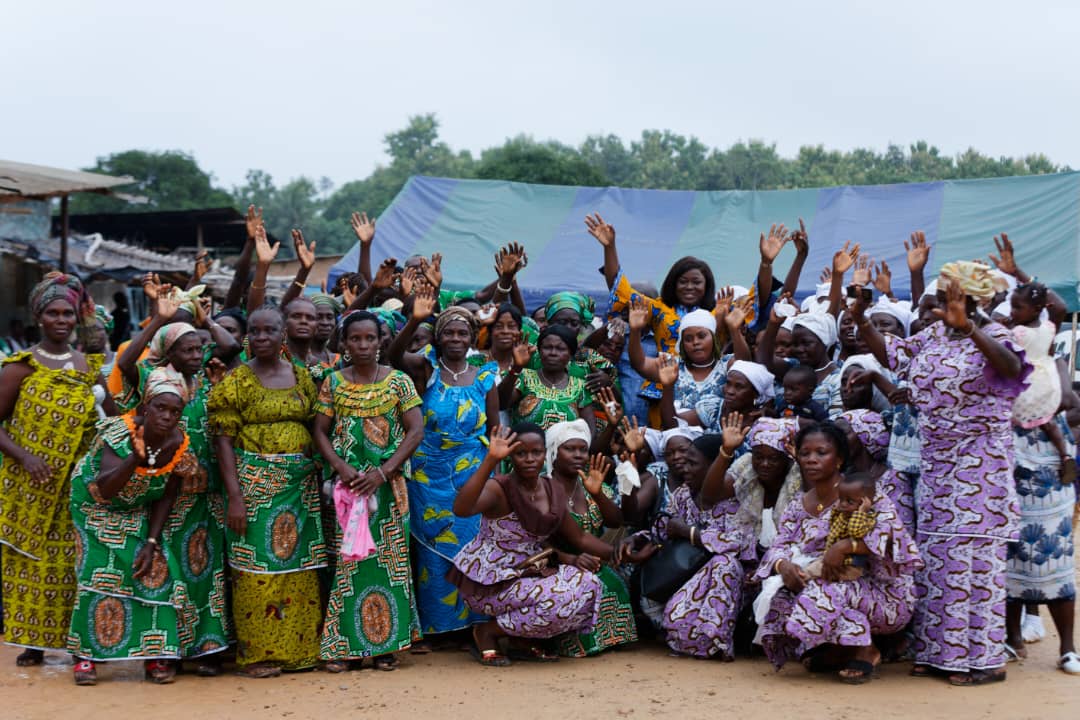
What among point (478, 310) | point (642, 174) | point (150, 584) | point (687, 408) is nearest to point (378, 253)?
point (478, 310)

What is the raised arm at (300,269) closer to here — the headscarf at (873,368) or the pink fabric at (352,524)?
the pink fabric at (352,524)

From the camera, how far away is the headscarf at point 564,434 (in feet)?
19.9

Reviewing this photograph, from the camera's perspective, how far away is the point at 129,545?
17.9 feet

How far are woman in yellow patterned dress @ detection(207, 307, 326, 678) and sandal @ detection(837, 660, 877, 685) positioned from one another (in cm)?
270

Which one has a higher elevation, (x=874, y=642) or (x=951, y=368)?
(x=951, y=368)

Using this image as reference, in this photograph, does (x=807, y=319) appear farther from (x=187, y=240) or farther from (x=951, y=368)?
(x=187, y=240)

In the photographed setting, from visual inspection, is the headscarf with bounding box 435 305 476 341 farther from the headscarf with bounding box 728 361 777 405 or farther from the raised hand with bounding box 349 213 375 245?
the raised hand with bounding box 349 213 375 245

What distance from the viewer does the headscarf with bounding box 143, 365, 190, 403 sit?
5297 millimetres

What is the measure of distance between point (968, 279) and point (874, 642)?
76.5 inches

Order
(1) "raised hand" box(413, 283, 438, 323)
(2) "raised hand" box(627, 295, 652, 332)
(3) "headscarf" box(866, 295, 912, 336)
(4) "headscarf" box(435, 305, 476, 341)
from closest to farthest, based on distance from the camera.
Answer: (1) "raised hand" box(413, 283, 438, 323), (4) "headscarf" box(435, 305, 476, 341), (3) "headscarf" box(866, 295, 912, 336), (2) "raised hand" box(627, 295, 652, 332)

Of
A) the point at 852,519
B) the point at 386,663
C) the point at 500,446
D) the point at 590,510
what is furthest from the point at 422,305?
the point at 852,519

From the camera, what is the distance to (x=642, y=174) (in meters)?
46.5

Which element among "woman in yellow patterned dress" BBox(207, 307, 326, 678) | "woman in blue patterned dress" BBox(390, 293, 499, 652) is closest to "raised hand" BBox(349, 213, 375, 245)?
"woman in blue patterned dress" BBox(390, 293, 499, 652)

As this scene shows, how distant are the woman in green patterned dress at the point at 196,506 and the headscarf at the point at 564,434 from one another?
70.2 inches
